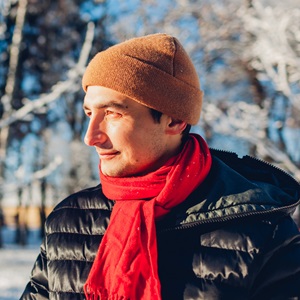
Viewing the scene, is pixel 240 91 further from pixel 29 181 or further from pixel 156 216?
pixel 156 216

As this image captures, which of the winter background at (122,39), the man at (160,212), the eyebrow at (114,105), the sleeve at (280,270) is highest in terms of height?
the winter background at (122,39)

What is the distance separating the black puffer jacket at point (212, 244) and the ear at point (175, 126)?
20 centimetres

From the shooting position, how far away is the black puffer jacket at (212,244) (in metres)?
1.67

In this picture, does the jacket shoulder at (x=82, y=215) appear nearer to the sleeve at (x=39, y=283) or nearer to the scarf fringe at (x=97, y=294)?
the sleeve at (x=39, y=283)

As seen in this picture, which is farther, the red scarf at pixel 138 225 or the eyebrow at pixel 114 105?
the eyebrow at pixel 114 105

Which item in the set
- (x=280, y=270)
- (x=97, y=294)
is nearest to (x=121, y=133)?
(x=97, y=294)

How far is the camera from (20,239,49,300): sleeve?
2.01 meters

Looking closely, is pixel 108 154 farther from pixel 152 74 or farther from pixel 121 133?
pixel 152 74

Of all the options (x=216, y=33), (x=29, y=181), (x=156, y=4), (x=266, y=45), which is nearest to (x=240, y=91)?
(x=216, y=33)

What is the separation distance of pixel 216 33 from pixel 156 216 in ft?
48.6

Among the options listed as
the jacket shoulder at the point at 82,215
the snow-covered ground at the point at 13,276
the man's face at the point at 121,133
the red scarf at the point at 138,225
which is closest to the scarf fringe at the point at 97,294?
the red scarf at the point at 138,225

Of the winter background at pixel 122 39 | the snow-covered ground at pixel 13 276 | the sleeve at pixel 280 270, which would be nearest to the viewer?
the sleeve at pixel 280 270

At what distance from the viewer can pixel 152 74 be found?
1.91m

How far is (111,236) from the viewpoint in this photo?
1.82m
